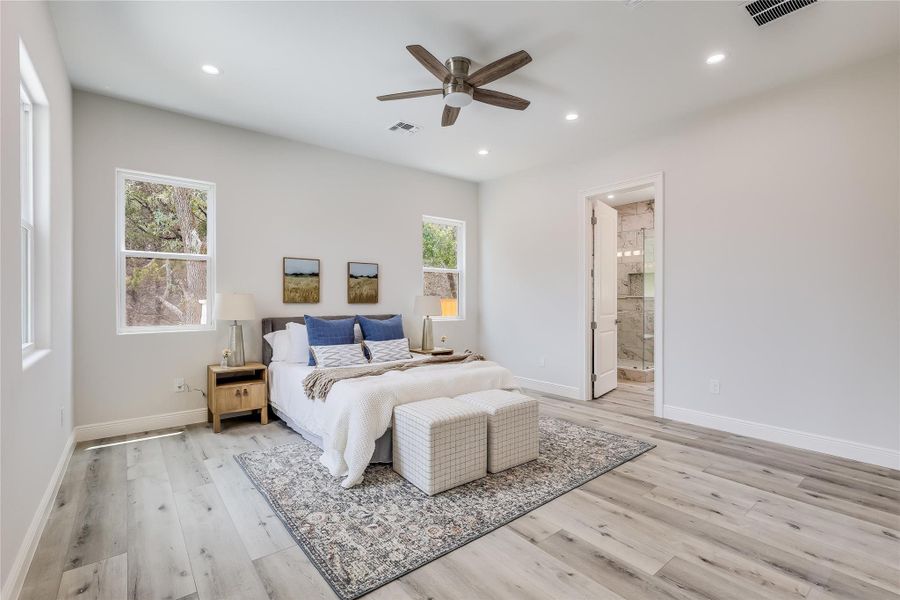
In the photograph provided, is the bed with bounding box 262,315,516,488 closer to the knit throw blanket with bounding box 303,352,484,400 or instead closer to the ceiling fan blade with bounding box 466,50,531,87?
the knit throw blanket with bounding box 303,352,484,400

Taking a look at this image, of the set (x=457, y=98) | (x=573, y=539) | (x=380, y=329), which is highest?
(x=457, y=98)

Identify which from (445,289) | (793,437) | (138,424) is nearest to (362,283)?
(445,289)

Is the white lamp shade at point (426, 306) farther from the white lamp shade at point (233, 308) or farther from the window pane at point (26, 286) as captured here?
the window pane at point (26, 286)

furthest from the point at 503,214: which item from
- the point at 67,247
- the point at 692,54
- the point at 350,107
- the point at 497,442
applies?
the point at 67,247

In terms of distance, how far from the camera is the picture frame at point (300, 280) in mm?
4590

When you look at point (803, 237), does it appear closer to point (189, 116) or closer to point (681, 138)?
point (681, 138)

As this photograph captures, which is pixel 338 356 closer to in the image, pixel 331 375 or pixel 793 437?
pixel 331 375

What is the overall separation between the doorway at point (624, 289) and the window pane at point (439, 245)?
Result: 2019mm

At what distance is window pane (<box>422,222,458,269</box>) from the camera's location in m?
5.96

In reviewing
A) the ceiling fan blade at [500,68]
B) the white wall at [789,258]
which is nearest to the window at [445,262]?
the white wall at [789,258]

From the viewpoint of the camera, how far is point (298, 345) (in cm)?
423

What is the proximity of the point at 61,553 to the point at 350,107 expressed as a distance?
11.7ft

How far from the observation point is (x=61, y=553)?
79.1 inches

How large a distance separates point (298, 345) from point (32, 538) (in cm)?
237
